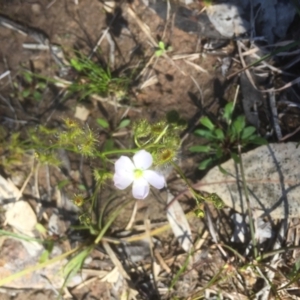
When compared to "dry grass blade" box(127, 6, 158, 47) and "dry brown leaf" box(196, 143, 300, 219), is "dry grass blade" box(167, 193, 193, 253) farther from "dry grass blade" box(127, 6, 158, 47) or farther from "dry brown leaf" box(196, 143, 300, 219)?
"dry grass blade" box(127, 6, 158, 47)

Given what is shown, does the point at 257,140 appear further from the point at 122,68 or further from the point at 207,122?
the point at 122,68

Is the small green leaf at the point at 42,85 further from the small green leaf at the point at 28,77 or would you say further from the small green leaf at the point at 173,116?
the small green leaf at the point at 173,116

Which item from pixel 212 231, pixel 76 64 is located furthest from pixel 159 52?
pixel 212 231

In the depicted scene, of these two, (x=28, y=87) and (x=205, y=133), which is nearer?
(x=205, y=133)

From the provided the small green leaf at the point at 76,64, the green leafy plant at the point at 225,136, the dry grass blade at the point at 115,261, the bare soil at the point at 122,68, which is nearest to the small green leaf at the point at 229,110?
the green leafy plant at the point at 225,136

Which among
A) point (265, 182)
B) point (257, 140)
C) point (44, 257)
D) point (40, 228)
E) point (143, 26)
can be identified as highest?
point (143, 26)

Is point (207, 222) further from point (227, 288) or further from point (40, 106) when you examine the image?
point (40, 106)
